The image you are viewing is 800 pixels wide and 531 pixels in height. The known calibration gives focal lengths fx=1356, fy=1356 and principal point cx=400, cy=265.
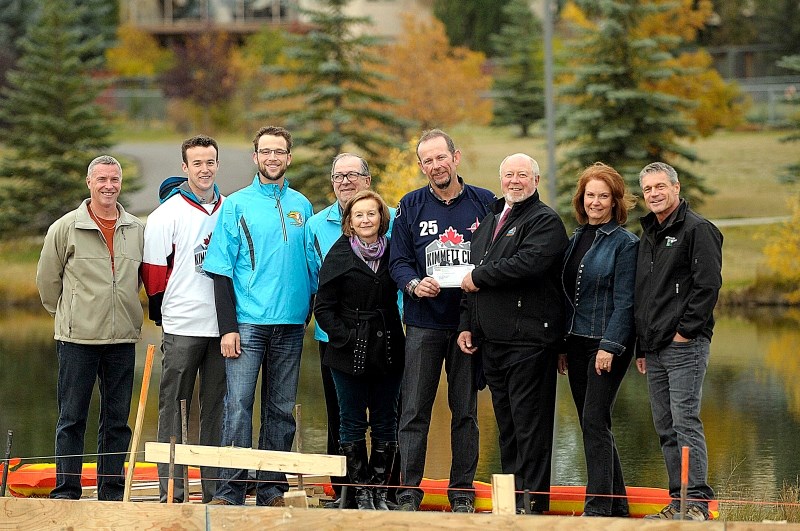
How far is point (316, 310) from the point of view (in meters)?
8.35

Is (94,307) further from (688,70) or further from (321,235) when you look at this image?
(688,70)

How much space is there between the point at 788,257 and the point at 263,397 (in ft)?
63.6

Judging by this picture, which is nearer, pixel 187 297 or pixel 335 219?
pixel 187 297

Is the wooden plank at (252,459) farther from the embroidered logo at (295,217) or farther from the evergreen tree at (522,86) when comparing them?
the evergreen tree at (522,86)

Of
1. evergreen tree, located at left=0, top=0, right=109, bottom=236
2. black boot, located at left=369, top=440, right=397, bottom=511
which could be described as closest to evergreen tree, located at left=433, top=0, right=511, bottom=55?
evergreen tree, located at left=0, top=0, right=109, bottom=236

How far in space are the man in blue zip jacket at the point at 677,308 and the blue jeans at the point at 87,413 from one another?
10.7ft

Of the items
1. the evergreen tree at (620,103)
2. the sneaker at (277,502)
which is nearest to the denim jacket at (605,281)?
the sneaker at (277,502)

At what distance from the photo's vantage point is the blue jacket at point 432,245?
8297mm

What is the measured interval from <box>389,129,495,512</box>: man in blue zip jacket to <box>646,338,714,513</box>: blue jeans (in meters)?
1.17

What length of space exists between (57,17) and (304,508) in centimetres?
3216

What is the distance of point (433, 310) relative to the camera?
8.32 metres

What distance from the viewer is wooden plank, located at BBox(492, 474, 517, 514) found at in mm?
6875

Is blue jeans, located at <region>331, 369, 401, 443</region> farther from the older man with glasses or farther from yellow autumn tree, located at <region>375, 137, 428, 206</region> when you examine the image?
yellow autumn tree, located at <region>375, 137, 428, 206</region>

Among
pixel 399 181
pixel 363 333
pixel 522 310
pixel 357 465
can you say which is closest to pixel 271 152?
pixel 363 333
